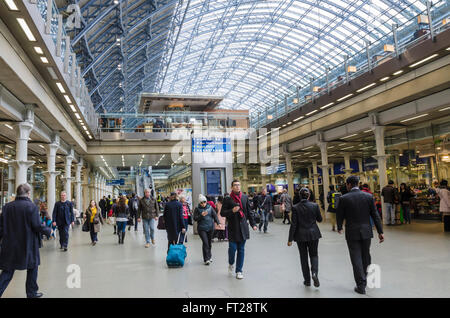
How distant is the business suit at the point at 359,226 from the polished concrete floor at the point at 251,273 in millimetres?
397

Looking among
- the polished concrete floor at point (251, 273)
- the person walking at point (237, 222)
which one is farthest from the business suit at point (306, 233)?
the person walking at point (237, 222)

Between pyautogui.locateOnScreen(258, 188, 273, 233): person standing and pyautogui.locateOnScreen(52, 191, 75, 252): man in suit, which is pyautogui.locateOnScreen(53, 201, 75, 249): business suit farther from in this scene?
pyautogui.locateOnScreen(258, 188, 273, 233): person standing

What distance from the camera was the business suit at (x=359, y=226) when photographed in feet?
16.8

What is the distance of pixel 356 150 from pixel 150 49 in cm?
2553

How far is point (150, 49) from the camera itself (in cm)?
3891

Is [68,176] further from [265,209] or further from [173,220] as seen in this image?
[173,220]

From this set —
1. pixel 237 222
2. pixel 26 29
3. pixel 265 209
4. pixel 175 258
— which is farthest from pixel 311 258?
pixel 265 209

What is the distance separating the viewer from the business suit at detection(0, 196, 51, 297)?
16.1 feet

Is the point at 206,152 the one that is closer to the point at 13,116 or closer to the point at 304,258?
the point at 13,116

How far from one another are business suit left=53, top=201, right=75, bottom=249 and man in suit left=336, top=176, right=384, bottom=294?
9.26 metres

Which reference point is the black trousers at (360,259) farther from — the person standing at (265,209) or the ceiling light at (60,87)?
the ceiling light at (60,87)

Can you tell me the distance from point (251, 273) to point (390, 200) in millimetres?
10177

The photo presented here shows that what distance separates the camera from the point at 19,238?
16.4 ft
